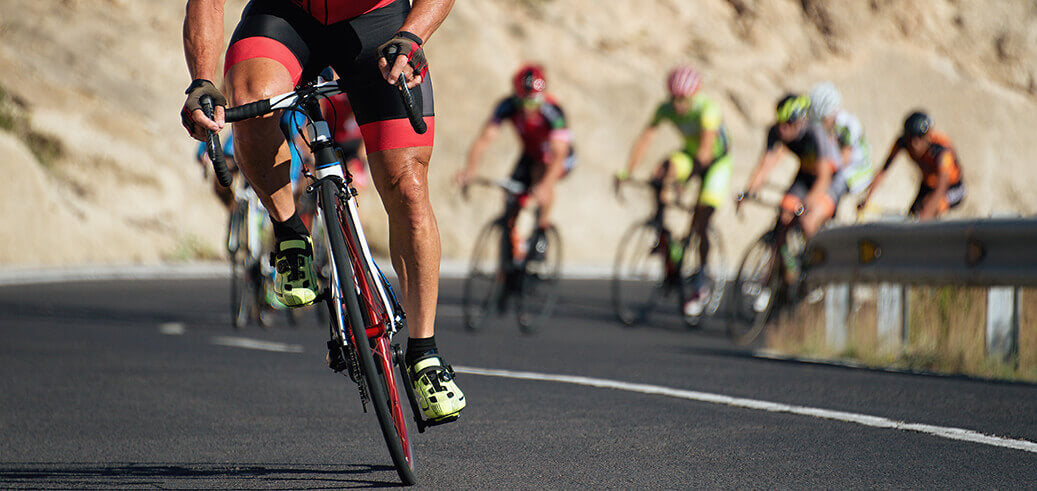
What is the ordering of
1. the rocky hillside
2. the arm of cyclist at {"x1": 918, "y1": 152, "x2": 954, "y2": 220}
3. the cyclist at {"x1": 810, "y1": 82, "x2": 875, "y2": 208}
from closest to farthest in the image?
the cyclist at {"x1": 810, "y1": 82, "x2": 875, "y2": 208} < the arm of cyclist at {"x1": 918, "y1": 152, "x2": 954, "y2": 220} < the rocky hillside

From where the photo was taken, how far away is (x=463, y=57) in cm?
3256

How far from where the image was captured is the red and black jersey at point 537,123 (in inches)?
474

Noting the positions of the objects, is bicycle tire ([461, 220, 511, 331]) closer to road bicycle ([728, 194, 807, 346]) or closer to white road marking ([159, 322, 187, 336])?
road bicycle ([728, 194, 807, 346])

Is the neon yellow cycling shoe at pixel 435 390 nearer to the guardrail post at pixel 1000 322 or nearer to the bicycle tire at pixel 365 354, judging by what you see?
the bicycle tire at pixel 365 354

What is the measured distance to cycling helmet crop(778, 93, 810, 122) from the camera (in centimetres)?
1162

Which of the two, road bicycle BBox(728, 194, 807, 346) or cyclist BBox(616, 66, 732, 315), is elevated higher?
cyclist BBox(616, 66, 732, 315)

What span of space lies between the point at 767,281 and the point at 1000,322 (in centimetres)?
290

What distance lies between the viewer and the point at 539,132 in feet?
39.7

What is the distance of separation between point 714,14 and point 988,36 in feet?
25.8

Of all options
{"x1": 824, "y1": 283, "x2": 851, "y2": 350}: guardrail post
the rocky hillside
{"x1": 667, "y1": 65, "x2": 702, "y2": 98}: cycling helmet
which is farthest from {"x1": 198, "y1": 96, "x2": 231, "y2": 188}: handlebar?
the rocky hillside

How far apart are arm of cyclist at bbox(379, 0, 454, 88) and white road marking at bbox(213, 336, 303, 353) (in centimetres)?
541

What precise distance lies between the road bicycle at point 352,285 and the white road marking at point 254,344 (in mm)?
5207

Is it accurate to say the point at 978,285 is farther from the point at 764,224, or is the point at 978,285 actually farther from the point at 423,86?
the point at 764,224

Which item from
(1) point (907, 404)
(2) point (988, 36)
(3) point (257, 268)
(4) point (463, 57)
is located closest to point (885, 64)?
(2) point (988, 36)
